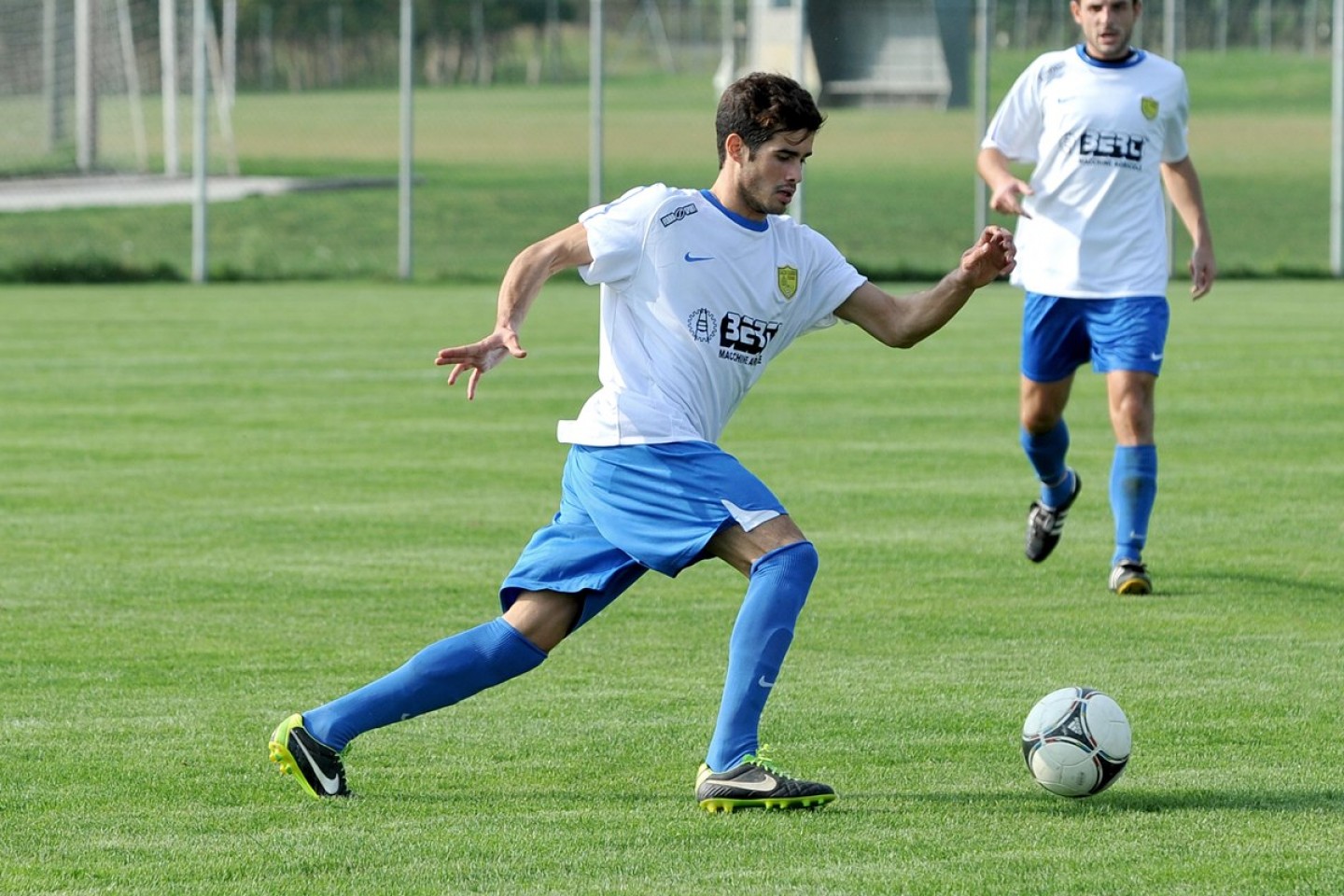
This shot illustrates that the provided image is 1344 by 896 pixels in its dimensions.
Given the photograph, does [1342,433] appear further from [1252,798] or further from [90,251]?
[90,251]

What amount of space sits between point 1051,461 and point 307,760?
4649 mm

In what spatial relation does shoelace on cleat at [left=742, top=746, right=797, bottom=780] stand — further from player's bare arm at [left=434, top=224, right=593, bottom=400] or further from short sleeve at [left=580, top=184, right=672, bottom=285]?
short sleeve at [left=580, top=184, right=672, bottom=285]

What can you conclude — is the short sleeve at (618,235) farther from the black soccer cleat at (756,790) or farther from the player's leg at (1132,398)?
the player's leg at (1132,398)

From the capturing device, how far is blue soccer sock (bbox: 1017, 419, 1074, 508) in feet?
29.4

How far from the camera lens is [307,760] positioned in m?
5.14

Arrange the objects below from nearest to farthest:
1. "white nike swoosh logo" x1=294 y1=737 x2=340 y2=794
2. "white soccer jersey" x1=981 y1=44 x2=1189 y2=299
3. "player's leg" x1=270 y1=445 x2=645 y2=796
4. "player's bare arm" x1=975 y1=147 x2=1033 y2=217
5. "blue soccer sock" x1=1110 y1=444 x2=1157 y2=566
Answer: "white nike swoosh logo" x1=294 y1=737 x2=340 y2=794 → "player's leg" x1=270 y1=445 x2=645 y2=796 → "player's bare arm" x1=975 y1=147 x2=1033 y2=217 → "blue soccer sock" x1=1110 y1=444 x2=1157 y2=566 → "white soccer jersey" x1=981 y1=44 x2=1189 y2=299

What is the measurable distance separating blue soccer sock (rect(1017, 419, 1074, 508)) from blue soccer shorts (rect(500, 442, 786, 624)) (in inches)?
153

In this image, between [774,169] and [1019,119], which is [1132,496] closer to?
[1019,119]

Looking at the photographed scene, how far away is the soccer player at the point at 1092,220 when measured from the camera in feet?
28.4

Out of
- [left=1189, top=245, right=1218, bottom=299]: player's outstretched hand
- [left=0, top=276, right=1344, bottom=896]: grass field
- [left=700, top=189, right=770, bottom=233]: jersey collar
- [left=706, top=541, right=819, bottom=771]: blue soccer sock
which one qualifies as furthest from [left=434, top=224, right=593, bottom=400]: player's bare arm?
[left=1189, top=245, right=1218, bottom=299]: player's outstretched hand

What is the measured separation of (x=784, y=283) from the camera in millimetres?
5480

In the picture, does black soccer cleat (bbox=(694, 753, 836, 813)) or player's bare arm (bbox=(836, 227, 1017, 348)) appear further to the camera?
player's bare arm (bbox=(836, 227, 1017, 348))

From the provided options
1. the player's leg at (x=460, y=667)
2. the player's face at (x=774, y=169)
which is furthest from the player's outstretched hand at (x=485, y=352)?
the player's face at (x=774, y=169)

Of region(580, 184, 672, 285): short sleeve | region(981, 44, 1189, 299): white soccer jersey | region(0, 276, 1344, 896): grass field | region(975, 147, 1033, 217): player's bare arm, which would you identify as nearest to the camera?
region(0, 276, 1344, 896): grass field
